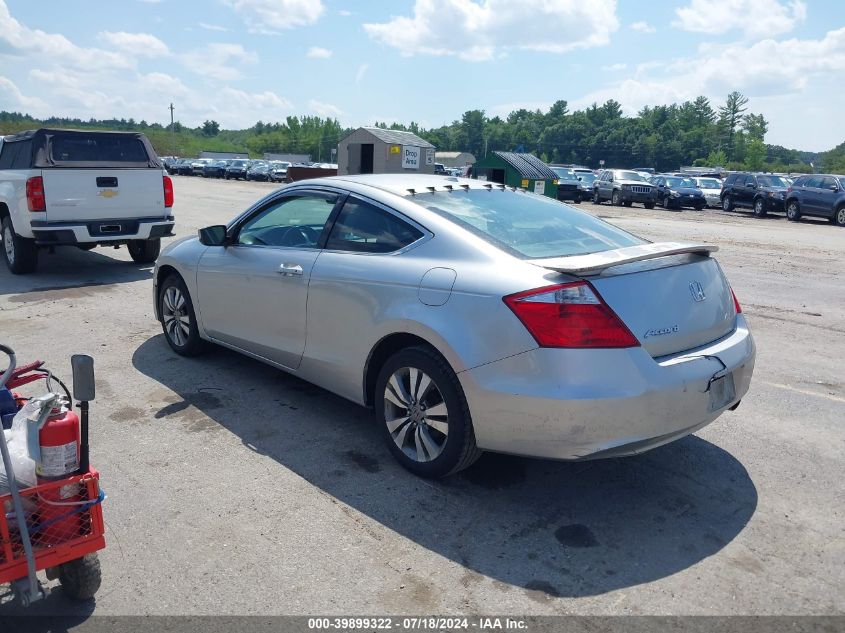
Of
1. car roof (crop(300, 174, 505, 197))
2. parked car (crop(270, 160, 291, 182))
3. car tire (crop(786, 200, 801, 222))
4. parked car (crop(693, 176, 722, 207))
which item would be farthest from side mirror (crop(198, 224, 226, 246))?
parked car (crop(270, 160, 291, 182))

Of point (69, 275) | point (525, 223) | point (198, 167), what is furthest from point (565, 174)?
point (198, 167)

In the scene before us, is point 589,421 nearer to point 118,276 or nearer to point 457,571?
point 457,571

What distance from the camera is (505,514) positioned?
357 centimetres

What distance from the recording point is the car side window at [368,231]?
412 centimetres

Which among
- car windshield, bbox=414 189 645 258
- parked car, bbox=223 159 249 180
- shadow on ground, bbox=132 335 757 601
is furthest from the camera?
parked car, bbox=223 159 249 180

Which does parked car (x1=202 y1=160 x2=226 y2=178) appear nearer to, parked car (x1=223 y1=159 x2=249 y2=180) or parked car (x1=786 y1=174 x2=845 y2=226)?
parked car (x1=223 y1=159 x2=249 y2=180)

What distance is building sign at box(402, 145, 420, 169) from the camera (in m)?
27.3

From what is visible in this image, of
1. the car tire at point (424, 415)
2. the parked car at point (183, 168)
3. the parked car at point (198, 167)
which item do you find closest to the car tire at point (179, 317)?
the car tire at point (424, 415)

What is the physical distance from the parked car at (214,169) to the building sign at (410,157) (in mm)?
32513

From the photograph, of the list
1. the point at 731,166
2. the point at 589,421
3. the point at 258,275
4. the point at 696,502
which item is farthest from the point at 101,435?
the point at 731,166

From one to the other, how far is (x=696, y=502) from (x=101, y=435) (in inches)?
137

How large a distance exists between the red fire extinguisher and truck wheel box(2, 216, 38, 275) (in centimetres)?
812

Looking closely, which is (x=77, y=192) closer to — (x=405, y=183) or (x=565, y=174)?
(x=405, y=183)

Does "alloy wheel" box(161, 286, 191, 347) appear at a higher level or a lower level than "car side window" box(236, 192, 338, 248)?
lower
